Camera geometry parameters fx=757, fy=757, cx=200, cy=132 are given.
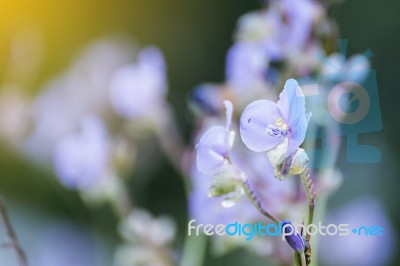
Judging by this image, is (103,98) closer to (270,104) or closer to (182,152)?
(182,152)

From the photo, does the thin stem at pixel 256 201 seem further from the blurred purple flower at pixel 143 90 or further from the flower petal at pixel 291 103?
the blurred purple flower at pixel 143 90

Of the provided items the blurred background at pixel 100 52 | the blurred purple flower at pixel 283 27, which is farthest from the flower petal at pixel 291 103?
the blurred background at pixel 100 52

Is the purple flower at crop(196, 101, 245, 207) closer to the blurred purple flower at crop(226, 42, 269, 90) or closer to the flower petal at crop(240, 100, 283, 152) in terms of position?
the flower petal at crop(240, 100, 283, 152)

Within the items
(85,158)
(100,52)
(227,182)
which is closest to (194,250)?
(85,158)

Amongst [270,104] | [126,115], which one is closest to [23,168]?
[126,115]

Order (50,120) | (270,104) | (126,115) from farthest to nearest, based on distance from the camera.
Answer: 1. (50,120)
2. (126,115)
3. (270,104)
